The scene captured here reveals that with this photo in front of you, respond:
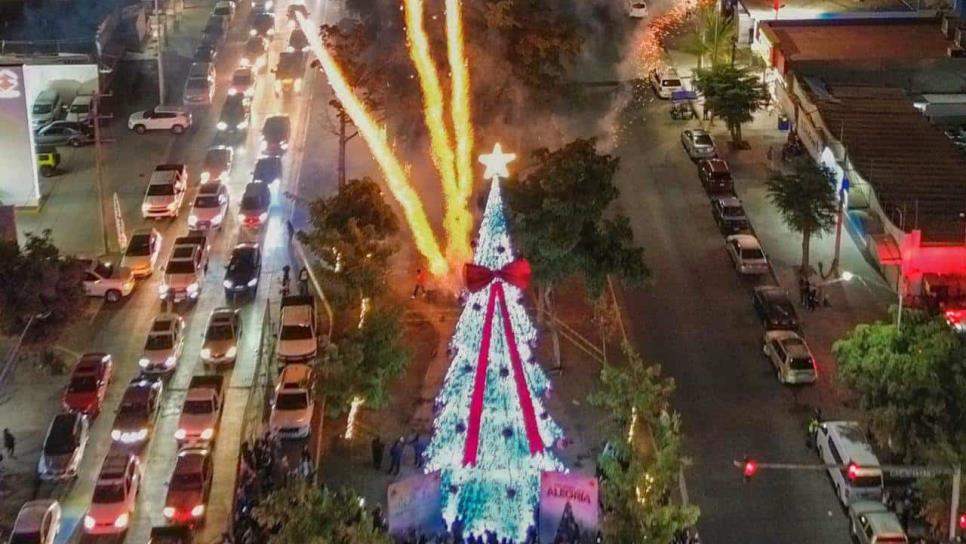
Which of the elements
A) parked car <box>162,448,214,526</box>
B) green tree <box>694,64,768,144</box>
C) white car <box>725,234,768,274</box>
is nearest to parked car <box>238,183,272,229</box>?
white car <box>725,234,768,274</box>

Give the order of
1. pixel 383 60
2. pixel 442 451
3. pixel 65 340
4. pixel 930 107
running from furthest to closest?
pixel 930 107
pixel 383 60
pixel 65 340
pixel 442 451

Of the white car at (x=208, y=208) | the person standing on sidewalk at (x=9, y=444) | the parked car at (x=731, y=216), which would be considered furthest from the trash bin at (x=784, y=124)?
the person standing on sidewalk at (x=9, y=444)

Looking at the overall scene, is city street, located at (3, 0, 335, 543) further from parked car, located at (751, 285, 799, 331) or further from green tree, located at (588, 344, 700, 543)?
parked car, located at (751, 285, 799, 331)

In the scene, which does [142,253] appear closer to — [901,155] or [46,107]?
[46,107]

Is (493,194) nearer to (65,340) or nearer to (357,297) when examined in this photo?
(357,297)

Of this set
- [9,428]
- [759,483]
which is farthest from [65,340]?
[759,483]

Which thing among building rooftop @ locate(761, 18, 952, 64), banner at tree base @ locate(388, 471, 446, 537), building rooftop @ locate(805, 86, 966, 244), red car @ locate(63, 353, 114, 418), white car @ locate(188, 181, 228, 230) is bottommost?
white car @ locate(188, 181, 228, 230)

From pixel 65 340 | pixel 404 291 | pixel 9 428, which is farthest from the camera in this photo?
pixel 404 291

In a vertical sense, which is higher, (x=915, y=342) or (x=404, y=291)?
(x=915, y=342)
